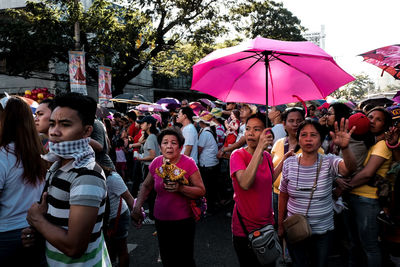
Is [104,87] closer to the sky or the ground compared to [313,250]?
closer to the sky

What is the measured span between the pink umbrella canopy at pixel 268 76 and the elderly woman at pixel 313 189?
0.71 m

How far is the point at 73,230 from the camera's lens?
1445 mm

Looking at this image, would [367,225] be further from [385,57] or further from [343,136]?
[385,57]

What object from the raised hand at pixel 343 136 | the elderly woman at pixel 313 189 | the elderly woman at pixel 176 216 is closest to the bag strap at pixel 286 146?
the elderly woman at pixel 313 189

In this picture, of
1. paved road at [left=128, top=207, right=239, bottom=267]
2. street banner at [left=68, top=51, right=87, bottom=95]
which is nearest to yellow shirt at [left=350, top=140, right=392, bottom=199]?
paved road at [left=128, top=207, right=239, bottom=267]

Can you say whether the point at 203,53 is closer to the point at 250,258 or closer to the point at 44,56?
the point at 44,56

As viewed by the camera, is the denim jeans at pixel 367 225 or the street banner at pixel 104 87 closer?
the denim jeans at pixel 367 225

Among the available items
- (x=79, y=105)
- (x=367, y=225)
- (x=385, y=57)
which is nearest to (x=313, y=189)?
(x=367, y=225)

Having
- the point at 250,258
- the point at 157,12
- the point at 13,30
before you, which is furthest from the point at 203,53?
the point at 250,258

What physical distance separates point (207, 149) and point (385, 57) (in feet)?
10.9

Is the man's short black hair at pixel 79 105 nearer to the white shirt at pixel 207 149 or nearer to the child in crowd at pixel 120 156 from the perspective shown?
the white shirt at pixel 207 149

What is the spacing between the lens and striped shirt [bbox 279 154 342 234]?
8.50 feet

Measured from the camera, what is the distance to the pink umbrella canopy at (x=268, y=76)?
3.04m

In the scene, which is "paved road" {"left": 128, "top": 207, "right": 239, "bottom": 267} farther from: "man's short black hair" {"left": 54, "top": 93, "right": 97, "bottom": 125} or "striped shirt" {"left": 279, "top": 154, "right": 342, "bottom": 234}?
"man's short black hair" {"left": 54, "top": 93, "right": 97, "bottom": 125}
